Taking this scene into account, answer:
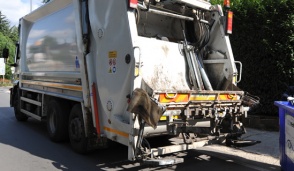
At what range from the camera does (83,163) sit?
18.1 feet

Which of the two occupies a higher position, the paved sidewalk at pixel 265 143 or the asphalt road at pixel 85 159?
the paved sidewalk at pixel 265 143

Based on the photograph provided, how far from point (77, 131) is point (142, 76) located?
6.62 ft

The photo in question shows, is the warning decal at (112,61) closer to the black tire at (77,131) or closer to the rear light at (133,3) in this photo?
the rear light at (133,3)

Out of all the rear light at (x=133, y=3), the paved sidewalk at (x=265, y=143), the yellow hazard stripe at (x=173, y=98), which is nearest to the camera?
the yellow hazard stripe at (x=173, y=98)

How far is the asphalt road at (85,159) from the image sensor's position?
5.32 meters

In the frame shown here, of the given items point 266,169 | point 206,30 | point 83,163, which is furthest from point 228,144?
point 83,163

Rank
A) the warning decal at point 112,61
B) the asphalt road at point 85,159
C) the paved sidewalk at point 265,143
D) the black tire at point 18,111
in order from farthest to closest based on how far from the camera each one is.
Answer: the black tire at point 18,111
the paved sidewalk at point 265,143
the asphalt road at point 85,159
the warning decal at point 112,61

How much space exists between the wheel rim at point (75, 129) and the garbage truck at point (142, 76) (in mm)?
18

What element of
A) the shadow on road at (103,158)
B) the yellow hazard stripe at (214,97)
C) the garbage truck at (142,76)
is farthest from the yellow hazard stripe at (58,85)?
the yellow hazard stripe at (214,97)

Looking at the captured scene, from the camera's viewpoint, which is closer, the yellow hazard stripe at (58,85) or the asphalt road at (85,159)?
the asphalt road at (85,159)

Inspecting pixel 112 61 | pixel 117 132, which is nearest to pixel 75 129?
pixel 117 132

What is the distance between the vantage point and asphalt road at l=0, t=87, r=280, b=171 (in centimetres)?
532

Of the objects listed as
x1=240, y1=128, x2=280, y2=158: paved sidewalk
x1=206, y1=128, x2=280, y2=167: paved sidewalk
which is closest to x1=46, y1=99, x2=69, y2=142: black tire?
x1=206, y1=128, x2=280, y2=167: paved sidewalk

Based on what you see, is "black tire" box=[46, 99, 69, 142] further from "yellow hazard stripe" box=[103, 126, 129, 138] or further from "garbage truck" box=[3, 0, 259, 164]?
"yellow hazard stripe" box=[103, 126, 129, 138]
